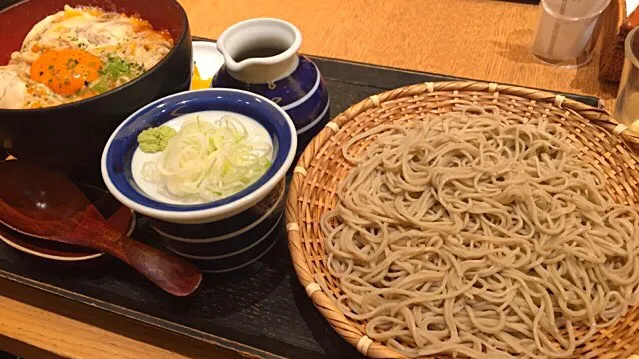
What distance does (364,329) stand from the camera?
91 cm

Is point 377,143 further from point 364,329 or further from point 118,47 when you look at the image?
point 118,47

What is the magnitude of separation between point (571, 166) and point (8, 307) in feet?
3.83

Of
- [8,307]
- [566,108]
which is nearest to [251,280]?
[8,307]

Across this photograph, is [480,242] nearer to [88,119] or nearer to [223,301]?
[223,301]

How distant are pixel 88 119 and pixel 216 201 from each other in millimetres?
313

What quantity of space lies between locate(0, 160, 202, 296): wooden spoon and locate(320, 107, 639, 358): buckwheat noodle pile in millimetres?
271

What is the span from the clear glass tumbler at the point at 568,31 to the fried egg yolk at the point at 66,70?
1167 mm

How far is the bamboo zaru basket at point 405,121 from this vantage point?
2.92 feet

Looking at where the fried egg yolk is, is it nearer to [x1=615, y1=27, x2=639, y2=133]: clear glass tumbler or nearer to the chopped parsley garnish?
the chopped parsley garnish

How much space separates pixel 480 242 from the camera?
1027mm

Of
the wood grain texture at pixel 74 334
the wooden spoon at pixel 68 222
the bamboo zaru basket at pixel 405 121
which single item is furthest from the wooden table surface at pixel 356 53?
the bamboo zaru basket at pixel 405 121

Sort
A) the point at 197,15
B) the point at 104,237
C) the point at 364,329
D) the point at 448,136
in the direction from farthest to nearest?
the point at 197,15 < the point at 448,136 < the point at 104,237 < the point at 364,329

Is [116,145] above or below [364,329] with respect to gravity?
above

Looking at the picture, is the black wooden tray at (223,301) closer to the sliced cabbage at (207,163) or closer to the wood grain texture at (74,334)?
the wood grain texture at (74,334)
